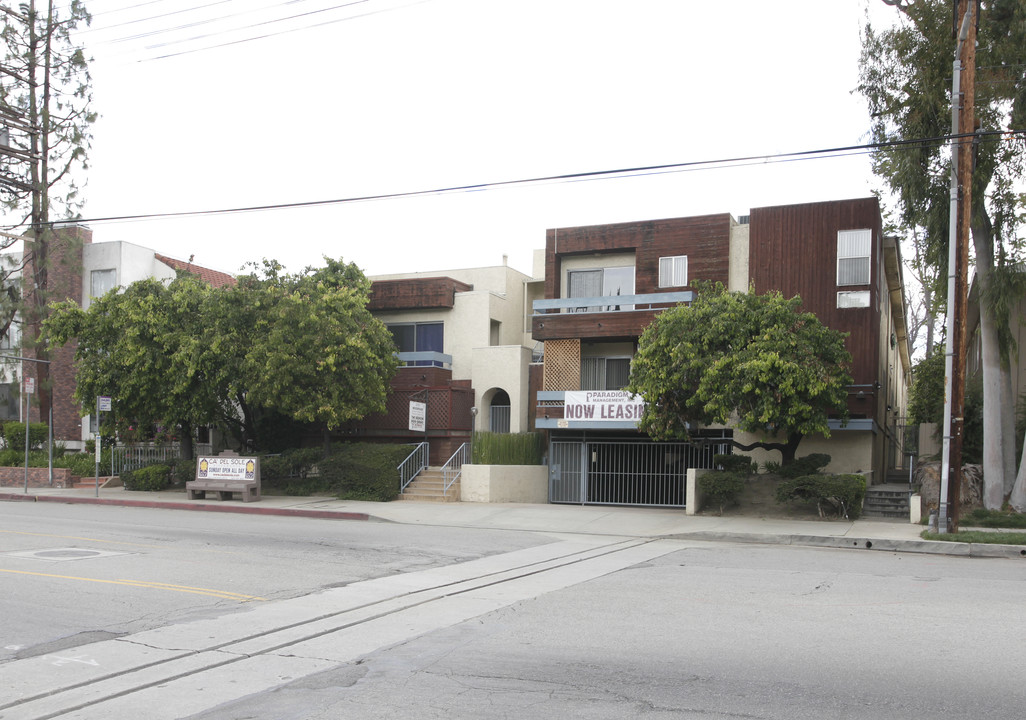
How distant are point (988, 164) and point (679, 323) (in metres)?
7.65

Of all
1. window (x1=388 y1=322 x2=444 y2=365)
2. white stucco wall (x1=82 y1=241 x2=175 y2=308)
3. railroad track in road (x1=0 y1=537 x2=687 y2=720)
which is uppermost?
white stucco wall (x1=82 y1=241 x2=175 y2=308)

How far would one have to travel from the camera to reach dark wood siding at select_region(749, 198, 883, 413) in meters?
23.2

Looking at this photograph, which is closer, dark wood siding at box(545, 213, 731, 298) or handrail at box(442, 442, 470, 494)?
handrail at box(442, 442, 470, 494)

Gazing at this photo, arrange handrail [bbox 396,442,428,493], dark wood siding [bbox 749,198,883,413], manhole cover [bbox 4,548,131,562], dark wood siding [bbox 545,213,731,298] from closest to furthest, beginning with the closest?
1. manhole cover [bbox 4,548,131,562]
2. dark wood siding [bbox 749,198,883,413]
3. handrail [bbox 396,442,428,493]
4. dark wood siding [bbox 545,213,731,298]

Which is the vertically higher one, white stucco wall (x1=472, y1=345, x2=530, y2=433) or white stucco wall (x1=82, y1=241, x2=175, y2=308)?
white stucco wall (x1=82, y1=241, x2=175, y2=308)

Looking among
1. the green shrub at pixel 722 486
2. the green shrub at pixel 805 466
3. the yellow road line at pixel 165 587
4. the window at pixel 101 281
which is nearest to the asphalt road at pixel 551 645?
the yellow road line at pixel 165 587

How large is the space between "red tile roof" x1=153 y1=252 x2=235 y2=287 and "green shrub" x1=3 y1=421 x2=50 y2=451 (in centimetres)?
795

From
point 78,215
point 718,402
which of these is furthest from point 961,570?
point 78,215

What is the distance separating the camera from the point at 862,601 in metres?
10.1

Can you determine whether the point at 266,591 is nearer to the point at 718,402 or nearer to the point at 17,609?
the point at 17,609

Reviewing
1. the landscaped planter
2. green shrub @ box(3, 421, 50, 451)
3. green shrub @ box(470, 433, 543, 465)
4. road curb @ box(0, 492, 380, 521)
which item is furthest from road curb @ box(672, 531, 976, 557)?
green shrub @ box(3, 421, 50, 451)

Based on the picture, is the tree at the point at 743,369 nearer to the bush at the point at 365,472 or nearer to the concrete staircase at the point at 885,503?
the concrete staircase at the point at 885,503

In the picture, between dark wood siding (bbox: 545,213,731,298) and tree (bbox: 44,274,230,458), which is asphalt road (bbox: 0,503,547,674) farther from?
dark wood siding (bbox: 545,213,731,298)

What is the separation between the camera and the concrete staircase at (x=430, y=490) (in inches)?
979
